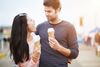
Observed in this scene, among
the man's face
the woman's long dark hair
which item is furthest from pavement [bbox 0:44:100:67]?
the man's face

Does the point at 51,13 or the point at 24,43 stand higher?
the point at 51,13

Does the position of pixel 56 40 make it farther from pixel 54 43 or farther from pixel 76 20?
pixel 76 20

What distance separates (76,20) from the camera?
178cm

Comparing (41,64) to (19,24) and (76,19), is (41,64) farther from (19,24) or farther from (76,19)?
(76,19)

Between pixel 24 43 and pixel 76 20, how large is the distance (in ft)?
1.82

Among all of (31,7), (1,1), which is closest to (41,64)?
(31,7)

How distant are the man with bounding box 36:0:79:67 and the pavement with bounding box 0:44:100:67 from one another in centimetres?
18

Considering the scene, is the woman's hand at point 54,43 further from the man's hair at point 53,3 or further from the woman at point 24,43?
the man's hair at point 53,3

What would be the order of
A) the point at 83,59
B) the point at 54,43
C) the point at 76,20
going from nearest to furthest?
the point at 54,43 < the point at 76,20 < the point at 83,59

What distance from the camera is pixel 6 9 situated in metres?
1.71

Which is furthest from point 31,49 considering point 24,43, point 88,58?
point 88,58

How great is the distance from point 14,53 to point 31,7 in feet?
1.41

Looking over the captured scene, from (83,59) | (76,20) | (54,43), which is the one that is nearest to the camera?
(54,43)

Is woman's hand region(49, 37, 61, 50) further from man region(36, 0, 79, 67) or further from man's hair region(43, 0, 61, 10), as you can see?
man's hair region(43, 0, 61, 10)
